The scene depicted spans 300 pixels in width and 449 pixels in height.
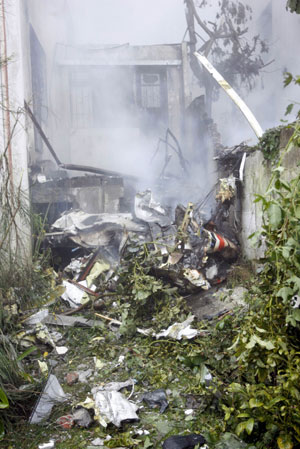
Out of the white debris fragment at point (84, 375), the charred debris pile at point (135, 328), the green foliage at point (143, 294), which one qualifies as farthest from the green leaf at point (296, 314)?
the green foliage at point (143, 294)

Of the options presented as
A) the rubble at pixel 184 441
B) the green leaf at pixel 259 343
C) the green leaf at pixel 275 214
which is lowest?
the rubble at pixel 184 441

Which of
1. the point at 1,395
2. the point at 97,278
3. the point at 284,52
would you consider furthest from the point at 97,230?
the point at 284,52

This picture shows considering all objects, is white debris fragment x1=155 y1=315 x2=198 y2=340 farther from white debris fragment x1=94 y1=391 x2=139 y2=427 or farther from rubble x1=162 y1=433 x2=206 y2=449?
rubble x1=162 y1=433 x2=206 y2=449

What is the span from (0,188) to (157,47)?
1478cm

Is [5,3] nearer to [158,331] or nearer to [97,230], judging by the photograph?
[97,230]

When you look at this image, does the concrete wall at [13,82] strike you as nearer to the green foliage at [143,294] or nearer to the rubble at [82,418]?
the green foliage at [143,294]

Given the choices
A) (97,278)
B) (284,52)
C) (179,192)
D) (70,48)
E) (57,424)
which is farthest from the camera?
(70,48)

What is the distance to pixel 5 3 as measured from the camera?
22.2ft

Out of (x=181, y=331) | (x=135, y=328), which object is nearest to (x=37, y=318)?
(x=135, y=328)

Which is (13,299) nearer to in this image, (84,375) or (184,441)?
(84,375)

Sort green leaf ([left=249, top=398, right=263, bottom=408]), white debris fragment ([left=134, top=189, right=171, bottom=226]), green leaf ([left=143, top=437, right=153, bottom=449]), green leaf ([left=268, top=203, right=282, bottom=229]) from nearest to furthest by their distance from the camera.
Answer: green leaf ([left=268, top=203, right=282, bottom=229]) < green leaf ([left=249, top=398, right=263, bottom=408]) < green leaf ([left=143, top=437, right=153, bottom=449]) < white debris fragment ([left=134, top=189, right=171, bottom=226])

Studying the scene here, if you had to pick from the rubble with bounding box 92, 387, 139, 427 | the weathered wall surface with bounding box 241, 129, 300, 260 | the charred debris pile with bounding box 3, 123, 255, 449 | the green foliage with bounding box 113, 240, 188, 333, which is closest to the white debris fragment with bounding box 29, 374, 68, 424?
the charred debris pile with bounding box 3, 123, 255, 449

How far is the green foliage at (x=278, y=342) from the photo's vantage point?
174cm

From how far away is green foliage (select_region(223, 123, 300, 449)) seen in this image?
1.74 m
